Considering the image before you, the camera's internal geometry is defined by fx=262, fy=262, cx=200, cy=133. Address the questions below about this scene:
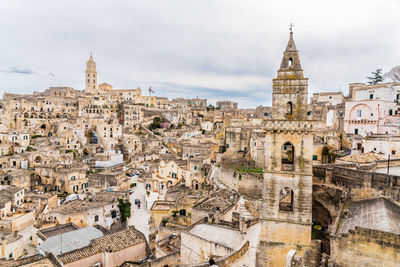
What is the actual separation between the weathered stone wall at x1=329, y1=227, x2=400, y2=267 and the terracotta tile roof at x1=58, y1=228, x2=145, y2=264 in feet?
44.1

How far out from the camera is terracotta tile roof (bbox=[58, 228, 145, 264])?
16.3 m

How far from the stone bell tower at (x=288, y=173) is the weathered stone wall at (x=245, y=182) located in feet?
32.2

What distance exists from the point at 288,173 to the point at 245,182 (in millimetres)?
11621

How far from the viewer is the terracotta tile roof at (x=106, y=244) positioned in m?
16.3

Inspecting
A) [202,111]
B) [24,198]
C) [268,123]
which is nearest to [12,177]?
[24,198]

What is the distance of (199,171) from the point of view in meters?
32.3

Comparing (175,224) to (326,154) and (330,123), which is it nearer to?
(326,154)

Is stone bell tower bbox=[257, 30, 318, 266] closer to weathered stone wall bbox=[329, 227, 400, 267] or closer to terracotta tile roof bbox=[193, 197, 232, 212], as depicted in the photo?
weathered stone wall bbox=[329, 227, 400, 267]

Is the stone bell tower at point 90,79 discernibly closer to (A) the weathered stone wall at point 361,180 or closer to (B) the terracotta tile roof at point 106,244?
(B) the terracotta tile roof at point 106,244

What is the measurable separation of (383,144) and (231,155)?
710 inches

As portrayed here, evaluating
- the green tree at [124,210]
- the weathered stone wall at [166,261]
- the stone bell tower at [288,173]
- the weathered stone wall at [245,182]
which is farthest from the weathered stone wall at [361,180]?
the green tree at [124,210]

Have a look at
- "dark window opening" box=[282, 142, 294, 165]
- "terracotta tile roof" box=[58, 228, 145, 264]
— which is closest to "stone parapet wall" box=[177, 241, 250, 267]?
"dark window opening" box=[282, 142, 294, 165]

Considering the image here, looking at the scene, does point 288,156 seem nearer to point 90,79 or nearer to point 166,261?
point 166,261

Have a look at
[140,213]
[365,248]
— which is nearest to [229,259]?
[365,248]
